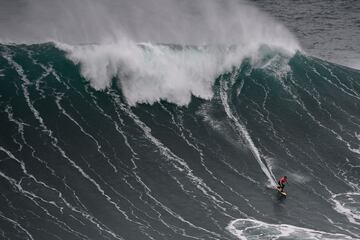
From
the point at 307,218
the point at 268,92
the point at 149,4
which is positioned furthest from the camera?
the point at 149,4

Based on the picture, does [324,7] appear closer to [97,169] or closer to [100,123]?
[100,123]

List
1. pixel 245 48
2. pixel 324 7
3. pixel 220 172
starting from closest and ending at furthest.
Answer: pixel 220 172, pixel 245 48, pixel 324 7

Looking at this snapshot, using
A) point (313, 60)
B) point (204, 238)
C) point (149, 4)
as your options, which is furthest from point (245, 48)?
point (204, 238)

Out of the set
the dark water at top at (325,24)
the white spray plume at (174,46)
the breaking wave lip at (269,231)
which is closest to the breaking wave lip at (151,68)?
the white spray plume at (174,46)

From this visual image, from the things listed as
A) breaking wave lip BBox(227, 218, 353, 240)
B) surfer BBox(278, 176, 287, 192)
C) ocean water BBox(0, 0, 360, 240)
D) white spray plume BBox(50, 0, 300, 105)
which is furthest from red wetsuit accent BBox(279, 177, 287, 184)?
white spray plume BBox(50, 0, 300, 105)

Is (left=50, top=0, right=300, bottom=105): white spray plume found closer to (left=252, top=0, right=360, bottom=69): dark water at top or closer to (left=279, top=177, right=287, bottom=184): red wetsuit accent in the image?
(left=252, top=0, right=360, bottom=69): dark water at top

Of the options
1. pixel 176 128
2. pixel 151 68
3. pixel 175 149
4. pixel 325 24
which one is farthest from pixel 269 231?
pixel 325 24

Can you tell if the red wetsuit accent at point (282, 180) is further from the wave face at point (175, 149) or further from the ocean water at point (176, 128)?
the wave face at point (175, 149)
